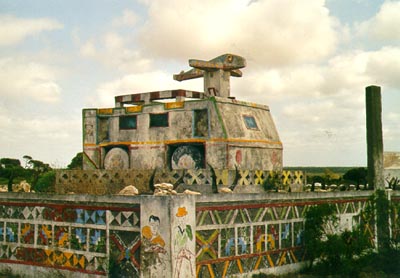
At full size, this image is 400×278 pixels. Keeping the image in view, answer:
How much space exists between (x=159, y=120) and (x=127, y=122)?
5.38 ft

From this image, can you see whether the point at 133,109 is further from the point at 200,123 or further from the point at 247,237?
the point at 247,237

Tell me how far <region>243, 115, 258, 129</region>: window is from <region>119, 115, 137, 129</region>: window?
14.5ft

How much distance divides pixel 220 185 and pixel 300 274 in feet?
12.5

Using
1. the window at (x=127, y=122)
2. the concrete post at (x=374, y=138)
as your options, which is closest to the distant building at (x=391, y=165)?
the concrete post at (x=374, y=138)

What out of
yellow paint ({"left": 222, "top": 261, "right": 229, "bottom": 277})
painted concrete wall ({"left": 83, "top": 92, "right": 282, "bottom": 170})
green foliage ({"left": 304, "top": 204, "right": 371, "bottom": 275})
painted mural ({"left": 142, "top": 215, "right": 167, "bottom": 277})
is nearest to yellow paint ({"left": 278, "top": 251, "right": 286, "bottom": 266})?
green foliage ({"left": 304, "top": 204, "right": 371, "bottom": 275})

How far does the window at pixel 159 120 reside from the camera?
20.0 meters

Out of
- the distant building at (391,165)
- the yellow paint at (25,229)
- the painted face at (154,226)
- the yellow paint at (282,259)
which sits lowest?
the yellow paint at (282,259)

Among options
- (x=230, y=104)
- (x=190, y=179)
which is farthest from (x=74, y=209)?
(x=230, y=104)

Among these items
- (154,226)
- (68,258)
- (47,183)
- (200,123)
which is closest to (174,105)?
(200,123)

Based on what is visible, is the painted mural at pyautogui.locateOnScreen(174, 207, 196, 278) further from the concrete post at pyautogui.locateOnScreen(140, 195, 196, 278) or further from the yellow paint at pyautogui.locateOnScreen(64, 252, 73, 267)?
the yellow paint at pyautogui.locateOnScreen(64, 252, 73, 267)

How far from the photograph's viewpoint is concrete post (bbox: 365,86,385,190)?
19656mm

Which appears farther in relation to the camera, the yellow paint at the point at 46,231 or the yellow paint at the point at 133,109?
the yellow paint at the point at 133,109

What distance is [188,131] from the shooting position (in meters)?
19.4

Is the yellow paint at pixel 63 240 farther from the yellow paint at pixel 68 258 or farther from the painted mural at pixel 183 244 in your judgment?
the painted mural at pixel 183 244
